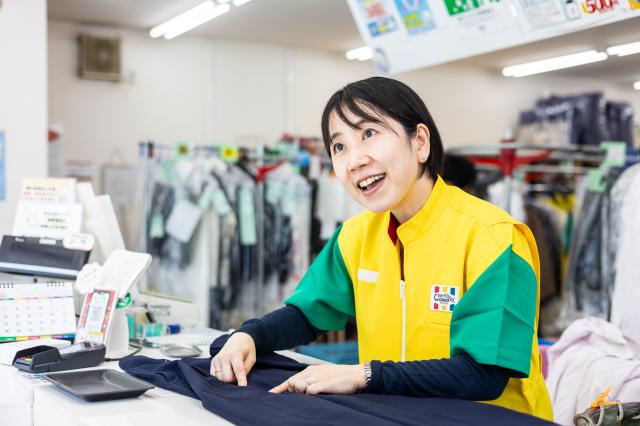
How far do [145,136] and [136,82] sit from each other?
1.70 ft

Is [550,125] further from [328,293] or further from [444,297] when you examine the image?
[444,297]

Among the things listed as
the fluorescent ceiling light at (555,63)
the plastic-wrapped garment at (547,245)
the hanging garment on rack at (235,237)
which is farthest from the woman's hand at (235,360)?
the fluorescent ceiling light at (555,63)

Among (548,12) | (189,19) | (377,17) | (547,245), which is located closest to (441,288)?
(548,12)

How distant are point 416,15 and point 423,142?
2013 mm

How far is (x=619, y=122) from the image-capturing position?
25.9 feet

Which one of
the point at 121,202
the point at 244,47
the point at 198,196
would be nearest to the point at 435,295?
the point at 198,196

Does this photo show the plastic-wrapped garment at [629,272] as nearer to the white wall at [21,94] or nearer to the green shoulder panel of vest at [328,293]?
the green shoulder panel of vest at [328,293]

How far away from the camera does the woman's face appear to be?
1.71 m

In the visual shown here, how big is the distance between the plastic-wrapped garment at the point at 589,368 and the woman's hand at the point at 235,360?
4.89 feet

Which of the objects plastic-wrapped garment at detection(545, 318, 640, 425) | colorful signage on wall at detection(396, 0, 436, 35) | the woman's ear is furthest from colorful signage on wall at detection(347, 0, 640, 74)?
the woman's ear

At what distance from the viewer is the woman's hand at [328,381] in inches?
60.6

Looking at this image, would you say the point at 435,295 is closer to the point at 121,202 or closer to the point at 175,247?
the point at 175,247

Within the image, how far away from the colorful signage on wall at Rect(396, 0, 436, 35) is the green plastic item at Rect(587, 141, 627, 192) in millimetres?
1682

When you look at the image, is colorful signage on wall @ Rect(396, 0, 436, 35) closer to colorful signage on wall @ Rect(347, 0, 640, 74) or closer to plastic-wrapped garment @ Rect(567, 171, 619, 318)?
colorful signage on wall @ Rect(347, 0, 640, 74)
